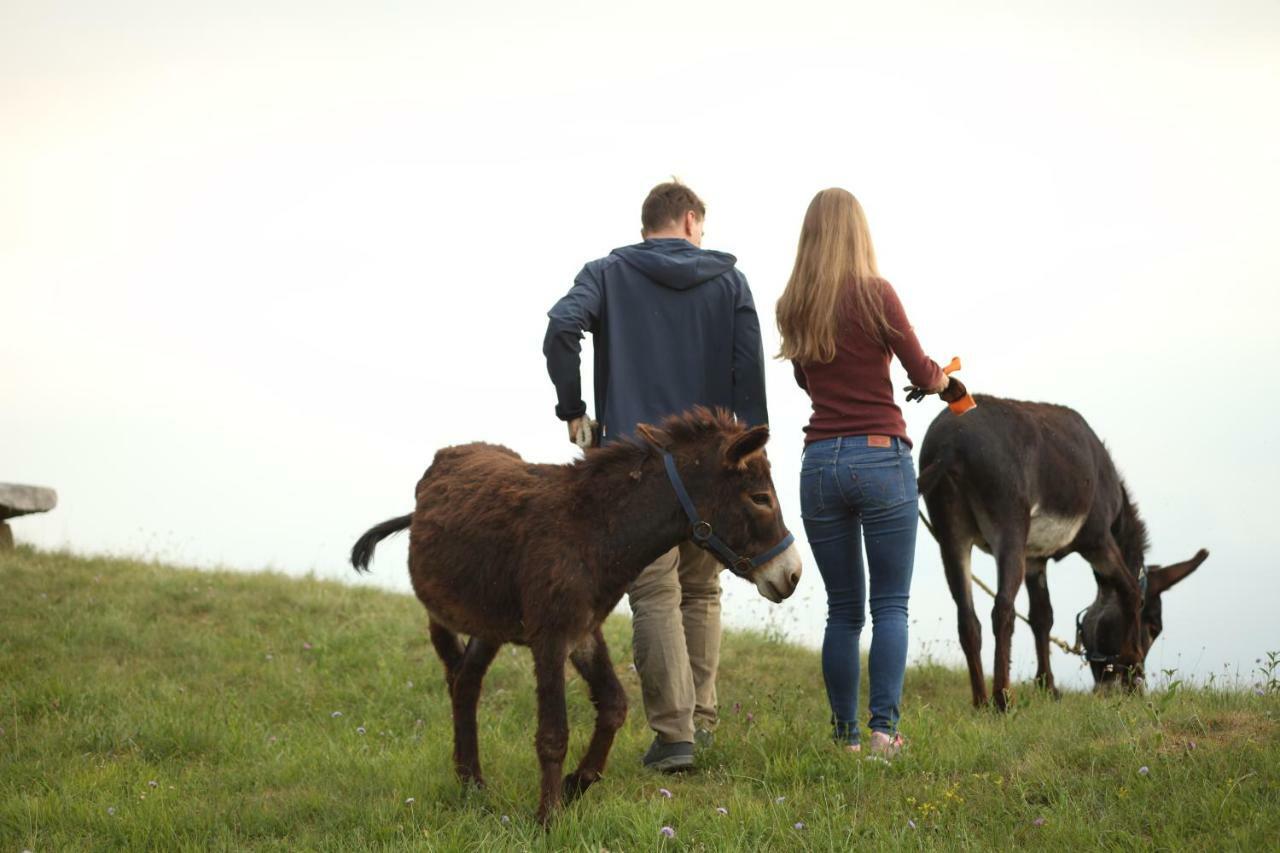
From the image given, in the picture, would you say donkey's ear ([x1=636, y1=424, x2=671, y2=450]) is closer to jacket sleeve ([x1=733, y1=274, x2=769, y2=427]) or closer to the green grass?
jacket sleeve ([x1=733, y1=274, x2=769, y2=427])

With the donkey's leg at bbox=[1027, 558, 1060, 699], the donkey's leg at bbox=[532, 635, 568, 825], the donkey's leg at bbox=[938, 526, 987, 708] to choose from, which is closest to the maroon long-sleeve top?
the donkey's leg at bbox=[532, 635, 568, 825]

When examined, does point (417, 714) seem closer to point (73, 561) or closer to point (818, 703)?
point (818, 703)

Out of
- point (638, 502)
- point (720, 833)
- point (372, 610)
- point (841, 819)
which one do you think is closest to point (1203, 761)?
point (841, 819)

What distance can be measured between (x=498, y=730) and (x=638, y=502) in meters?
3.12

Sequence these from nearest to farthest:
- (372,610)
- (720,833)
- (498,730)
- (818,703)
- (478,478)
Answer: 1. (720,833)
2. (478,478)
3. (498,730)
4. (818,703)
5. (372,610)

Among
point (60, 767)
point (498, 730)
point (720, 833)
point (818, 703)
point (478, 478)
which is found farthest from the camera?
point (818, 703)

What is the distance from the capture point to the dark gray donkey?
8.02 metres

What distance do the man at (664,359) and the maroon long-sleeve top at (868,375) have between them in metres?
0.52

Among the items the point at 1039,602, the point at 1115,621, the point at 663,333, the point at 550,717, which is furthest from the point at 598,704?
the point at 1115,621

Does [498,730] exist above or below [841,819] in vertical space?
below

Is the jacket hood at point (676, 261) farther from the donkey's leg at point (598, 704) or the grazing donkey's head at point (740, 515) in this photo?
the donkey's leg at point (598, 704)

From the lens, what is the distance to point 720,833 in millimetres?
4852

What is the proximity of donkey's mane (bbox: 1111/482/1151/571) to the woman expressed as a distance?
4.74 metres

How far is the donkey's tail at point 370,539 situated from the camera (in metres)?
6.36
